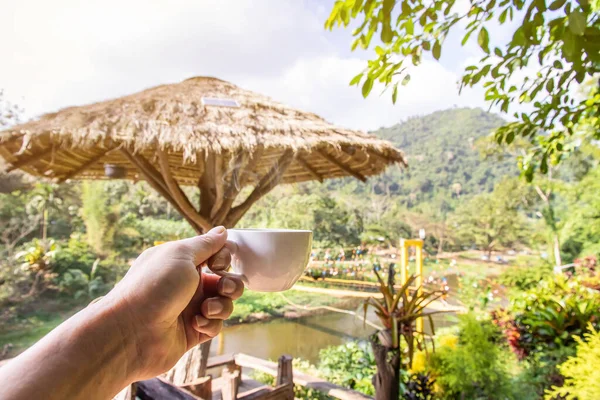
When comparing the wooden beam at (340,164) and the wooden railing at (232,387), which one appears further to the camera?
the wooden beam at (340,164)

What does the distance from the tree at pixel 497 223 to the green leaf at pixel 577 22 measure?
1163 cm

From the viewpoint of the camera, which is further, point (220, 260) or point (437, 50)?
point (437, 50)

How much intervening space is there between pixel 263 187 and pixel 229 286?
200cm

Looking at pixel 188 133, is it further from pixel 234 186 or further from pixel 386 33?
pixel 386 33

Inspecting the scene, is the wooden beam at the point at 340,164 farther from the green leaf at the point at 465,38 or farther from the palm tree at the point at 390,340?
the green leaf at the point at 465,38

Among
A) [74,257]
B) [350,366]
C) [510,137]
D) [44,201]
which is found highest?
[510,137]

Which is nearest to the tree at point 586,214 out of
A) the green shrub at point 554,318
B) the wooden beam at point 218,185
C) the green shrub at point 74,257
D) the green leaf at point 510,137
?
the green shrub at point 554,318

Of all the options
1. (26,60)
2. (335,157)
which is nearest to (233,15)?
(335,157)

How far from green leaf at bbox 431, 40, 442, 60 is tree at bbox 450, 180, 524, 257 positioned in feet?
37.3

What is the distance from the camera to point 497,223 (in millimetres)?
10844

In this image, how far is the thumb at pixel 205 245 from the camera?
509mm

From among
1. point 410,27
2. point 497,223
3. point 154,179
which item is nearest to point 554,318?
point 410,27

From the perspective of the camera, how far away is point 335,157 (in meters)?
2.73

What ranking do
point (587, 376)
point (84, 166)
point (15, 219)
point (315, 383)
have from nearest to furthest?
1. point (587, 376)
2. point (315, 383)
3. point (84, 166)
4. point (15, 219)
